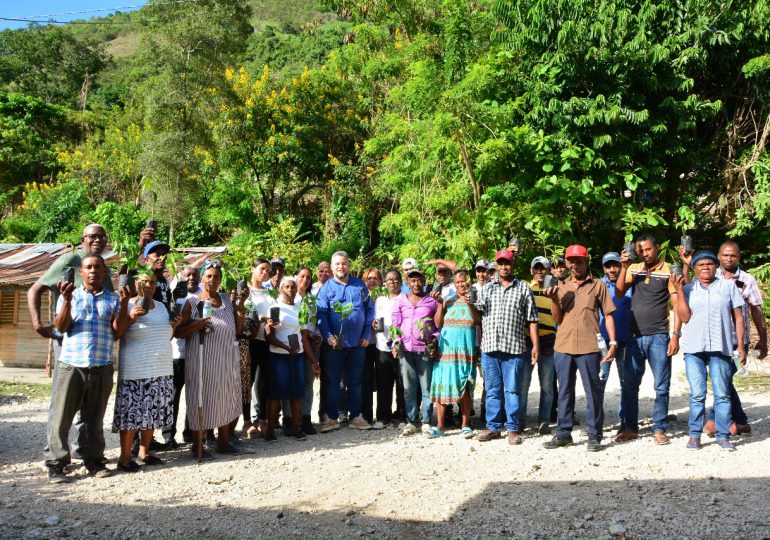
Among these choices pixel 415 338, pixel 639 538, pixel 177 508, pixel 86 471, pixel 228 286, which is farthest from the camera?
pixel 415 338

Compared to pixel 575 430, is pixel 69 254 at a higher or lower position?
Result: higher

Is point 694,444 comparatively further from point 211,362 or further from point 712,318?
point 211,362

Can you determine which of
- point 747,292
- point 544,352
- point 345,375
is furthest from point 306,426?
point 747,292

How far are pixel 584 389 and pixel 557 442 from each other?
0.58 meters

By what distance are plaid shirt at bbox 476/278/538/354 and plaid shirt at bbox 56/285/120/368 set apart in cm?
343

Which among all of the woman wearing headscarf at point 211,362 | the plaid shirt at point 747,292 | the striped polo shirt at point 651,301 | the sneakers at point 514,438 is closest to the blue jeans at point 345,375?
the woman wearing headscarf at point 211,362

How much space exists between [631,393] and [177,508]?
427 cm

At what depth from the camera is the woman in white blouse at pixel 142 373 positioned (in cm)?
528

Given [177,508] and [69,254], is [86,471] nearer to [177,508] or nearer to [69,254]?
[177,508]

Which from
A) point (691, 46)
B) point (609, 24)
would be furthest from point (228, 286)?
point (691, 46)

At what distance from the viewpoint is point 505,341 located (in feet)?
20.5

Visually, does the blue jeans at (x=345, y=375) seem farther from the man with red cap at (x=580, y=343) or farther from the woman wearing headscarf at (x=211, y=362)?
the man with red cap at (x=580, y=343)

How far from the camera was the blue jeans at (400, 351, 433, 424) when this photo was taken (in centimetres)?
684

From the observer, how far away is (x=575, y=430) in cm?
682
